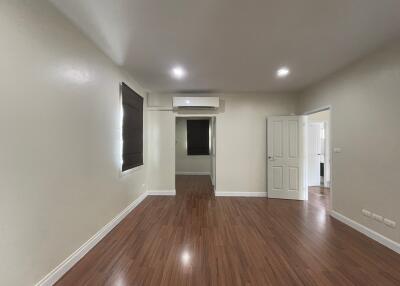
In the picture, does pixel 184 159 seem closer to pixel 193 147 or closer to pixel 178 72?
pixel 193 147

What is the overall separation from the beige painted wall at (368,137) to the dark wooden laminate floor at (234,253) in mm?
485

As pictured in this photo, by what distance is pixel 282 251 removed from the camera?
2.40 meters

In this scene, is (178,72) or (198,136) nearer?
(178,72)

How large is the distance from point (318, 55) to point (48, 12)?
10.6 feet

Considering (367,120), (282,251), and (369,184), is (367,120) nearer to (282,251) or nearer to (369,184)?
(369,184)

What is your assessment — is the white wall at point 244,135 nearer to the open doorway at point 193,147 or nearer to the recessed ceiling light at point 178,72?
the recessed ceiling light at point 178,72

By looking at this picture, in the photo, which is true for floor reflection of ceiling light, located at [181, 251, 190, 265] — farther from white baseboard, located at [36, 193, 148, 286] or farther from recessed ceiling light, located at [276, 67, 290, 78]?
recessed ceiling light, located at [276, 67, 290, 78]

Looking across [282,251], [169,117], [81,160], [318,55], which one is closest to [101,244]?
[81,160]

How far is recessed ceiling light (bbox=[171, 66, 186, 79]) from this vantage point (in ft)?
10.9

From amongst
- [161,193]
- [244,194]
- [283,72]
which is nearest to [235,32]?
[283,72]

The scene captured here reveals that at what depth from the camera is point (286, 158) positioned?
15.4 feet

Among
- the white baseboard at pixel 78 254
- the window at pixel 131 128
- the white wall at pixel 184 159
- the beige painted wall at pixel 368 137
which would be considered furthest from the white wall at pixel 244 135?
the white wall at pixel 184 159

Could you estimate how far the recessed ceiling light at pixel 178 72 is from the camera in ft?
10.9

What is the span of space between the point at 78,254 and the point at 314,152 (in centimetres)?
612
